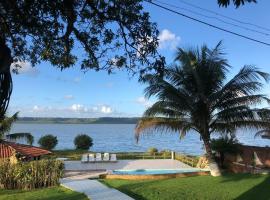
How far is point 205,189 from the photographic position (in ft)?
49.2

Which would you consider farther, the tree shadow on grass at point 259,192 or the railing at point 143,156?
the railing at point 143,156

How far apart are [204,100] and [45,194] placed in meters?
8.45

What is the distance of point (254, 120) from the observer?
20.0 metres

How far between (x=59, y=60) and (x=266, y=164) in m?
14.2

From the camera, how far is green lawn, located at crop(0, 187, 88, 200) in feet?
47.1

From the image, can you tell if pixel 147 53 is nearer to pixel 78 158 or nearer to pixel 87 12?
pixel 87 12

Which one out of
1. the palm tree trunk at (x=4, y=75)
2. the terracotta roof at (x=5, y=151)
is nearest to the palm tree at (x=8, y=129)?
the terracotta roof at (x=5, y=151)

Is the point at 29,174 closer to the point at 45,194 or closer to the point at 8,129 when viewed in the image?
the point at 45,194

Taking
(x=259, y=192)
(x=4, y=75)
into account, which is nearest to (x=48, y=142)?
(x=259, y=192)

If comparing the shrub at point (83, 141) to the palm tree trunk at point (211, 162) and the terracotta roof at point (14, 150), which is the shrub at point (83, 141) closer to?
the terracotta roof at point (14, 150)

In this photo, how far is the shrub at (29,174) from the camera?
57.4 ft

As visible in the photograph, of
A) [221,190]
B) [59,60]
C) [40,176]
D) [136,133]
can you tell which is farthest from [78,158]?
[59,60]

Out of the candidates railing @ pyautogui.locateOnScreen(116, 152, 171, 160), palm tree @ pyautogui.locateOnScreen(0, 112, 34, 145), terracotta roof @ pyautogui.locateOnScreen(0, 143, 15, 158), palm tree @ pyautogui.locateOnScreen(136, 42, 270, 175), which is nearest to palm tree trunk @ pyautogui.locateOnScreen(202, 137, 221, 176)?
palm tree @ pyautogui.locateOnScreen(136, 42, 270, 175)

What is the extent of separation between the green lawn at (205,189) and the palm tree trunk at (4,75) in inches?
294
